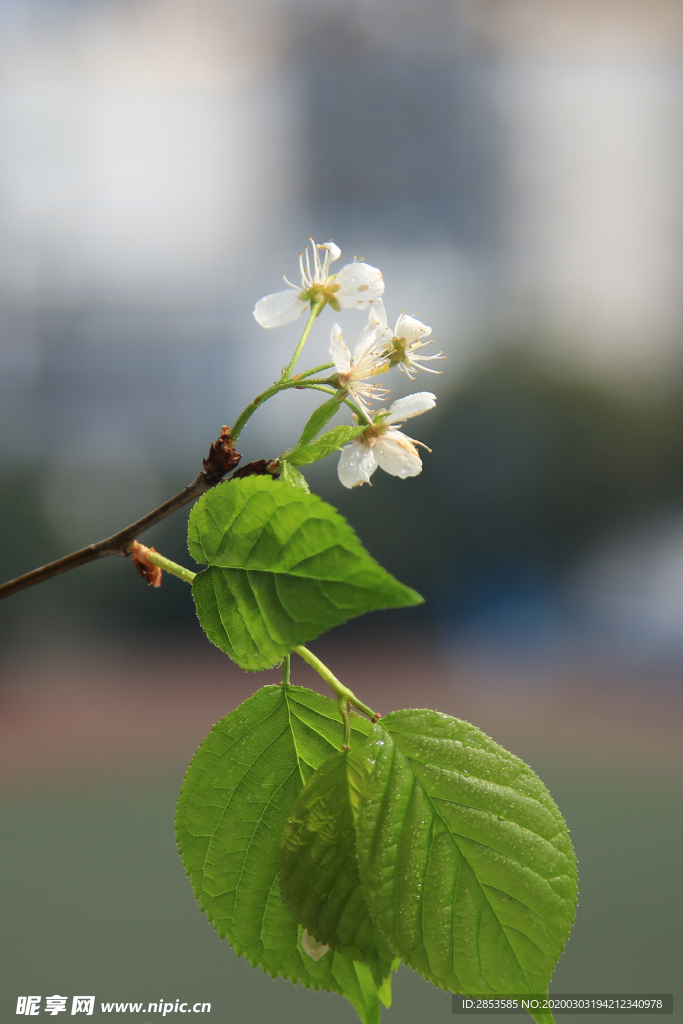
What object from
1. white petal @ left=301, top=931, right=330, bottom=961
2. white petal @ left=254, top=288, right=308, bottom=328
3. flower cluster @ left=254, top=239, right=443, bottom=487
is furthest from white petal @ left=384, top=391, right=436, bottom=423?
white petal @ left=301, top=931, right=330, bottom=961

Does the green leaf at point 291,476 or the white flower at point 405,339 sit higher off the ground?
the white flower at point 405,339

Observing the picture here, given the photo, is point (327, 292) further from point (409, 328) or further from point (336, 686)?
point (336, 686)

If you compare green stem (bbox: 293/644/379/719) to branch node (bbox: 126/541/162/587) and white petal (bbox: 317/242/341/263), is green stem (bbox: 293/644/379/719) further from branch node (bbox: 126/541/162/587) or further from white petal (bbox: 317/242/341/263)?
white petal (bbox: 317/242/341/263)

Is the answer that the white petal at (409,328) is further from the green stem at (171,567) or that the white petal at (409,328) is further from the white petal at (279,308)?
the green stem at (171,567)

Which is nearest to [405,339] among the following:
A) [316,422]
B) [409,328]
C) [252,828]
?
[409,328]

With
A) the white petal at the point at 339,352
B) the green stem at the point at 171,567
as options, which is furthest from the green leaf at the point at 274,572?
the white petal at the point at 339,352

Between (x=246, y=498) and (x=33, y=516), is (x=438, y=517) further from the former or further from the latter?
(x=246, y=498)
